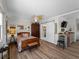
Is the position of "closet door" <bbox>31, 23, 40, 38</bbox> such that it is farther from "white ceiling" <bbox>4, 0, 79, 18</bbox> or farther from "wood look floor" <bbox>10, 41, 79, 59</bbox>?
"wood look floor" <bbox>10, 41, 79, 59</bbox>

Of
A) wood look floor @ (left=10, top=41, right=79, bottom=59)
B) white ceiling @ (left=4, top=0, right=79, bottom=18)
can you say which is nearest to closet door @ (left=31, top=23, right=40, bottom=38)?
white ceiling @ (left=4, top=0, right=79, bottom=18)

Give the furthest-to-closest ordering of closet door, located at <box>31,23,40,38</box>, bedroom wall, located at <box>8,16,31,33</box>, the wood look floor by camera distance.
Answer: closet door, located at <box>31,23,40,38</box>, bedroom wall, located at <box>8,16,31,33</box>, the wood look floor

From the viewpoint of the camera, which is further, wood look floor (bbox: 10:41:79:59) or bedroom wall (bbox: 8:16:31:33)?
bedroom wall (bbox: 8:16:31:33)

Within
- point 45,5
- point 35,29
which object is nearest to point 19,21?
point 35,29

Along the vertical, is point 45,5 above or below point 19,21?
above

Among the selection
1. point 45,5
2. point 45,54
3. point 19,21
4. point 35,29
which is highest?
point 45,5

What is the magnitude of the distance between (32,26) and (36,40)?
3.29 meters

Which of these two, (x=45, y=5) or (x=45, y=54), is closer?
(x=45, y=54)

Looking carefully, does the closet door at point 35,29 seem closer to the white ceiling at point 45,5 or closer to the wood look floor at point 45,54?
the white ceiling at point 45,5

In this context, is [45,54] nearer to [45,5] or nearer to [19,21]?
[45,5]

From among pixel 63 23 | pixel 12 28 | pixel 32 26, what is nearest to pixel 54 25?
pixel 63 23

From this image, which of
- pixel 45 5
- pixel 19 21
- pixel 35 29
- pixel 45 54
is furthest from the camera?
pixel 35 29

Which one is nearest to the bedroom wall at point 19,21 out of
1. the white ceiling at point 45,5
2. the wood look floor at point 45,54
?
the white ceiling at point 45,5

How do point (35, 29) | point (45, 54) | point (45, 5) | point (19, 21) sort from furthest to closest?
1. point (35, 29)
2. point (19, 21)
3. point (45, 5)
4. point (45, 54)
